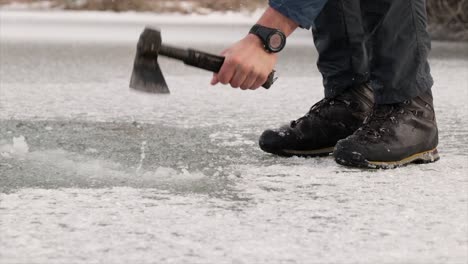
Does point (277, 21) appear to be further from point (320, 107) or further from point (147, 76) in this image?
point (320, 107)

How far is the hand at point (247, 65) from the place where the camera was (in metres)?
1.93

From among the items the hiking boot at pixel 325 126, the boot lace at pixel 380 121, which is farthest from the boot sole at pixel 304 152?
the boot lace at pixel 380 121

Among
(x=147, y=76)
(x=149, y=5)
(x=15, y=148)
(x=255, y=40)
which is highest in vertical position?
(x=255, y=40)

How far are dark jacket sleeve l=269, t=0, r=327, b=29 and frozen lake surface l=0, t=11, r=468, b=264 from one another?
37 cm

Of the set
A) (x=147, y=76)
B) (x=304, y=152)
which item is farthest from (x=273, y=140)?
(x=147, y=76)

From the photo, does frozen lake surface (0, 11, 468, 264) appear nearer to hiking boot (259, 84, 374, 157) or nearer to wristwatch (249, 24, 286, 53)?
hiking boot (259, 84, 374, 157)

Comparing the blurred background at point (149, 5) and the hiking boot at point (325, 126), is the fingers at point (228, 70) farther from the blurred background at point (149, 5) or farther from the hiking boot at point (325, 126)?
the blurred background at point (149, 5)

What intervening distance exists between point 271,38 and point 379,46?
18.2 inches

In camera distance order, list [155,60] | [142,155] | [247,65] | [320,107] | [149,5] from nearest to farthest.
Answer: [247,65] → [155,60] → [142,155] → [320,107] → [149,5]

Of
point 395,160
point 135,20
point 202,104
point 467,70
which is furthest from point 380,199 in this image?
point 135,20

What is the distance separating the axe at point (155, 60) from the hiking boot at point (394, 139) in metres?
0.31

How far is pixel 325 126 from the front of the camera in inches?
97.6

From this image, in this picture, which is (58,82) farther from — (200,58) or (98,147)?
(200,58)

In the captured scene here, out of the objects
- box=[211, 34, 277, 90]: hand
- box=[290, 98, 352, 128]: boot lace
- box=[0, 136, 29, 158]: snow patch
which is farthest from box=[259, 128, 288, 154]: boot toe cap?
box=[0, 136, 29, 158]: snow patch
